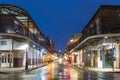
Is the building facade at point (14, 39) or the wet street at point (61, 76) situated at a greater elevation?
the building facade at point (14, 39)

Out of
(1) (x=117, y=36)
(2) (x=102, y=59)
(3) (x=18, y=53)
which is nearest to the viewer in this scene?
(1) (x=117, y=36)

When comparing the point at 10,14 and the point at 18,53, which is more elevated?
the point at 10,14

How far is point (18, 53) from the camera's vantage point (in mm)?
56094

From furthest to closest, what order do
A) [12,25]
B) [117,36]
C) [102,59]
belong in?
[12,25] < [102,59] < [117,36]

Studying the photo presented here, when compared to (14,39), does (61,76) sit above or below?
below

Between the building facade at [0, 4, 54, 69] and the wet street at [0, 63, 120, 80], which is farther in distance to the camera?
the building facade at [0, 4, 54, 69]

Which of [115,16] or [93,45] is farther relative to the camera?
[93,45]

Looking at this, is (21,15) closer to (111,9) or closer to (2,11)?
(2,11)

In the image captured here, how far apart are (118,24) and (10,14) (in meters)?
18.4

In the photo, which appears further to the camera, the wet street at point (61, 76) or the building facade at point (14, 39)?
the building facade at point (14, 39)

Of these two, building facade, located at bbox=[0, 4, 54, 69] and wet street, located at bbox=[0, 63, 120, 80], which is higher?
building facade, located at bbox=[0, 4, 54, 69]

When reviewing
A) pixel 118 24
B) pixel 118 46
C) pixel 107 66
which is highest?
pixel 118 24

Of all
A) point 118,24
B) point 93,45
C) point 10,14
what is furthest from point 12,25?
point 118,24

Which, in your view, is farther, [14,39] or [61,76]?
[14,39]
